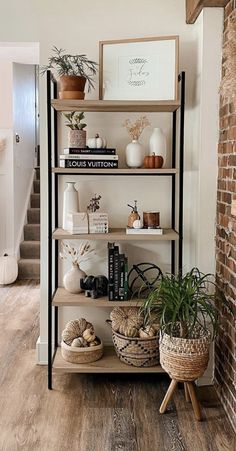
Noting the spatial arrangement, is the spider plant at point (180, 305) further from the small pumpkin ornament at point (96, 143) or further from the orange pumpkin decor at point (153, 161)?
the small pumpkin ornament at point (96, 143)

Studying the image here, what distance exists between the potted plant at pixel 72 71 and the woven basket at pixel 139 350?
135 centimetres

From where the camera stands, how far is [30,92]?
6.77 m

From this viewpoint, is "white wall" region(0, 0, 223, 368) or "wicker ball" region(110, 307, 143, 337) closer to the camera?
"wicker ball" region(110, 307, 143, 337)

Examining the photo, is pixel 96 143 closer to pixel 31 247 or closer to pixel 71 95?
pixel 71 95

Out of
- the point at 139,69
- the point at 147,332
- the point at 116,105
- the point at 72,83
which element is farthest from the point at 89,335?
the point at 139,69

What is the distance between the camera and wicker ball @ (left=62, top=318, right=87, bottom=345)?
306cm

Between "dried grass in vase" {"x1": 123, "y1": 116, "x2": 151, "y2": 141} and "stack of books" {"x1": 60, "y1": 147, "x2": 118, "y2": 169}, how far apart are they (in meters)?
0.22

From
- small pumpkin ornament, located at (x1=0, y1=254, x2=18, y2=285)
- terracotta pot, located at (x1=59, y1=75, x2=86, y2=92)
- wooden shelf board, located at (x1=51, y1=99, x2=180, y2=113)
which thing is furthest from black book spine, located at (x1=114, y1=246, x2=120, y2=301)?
small pumpkin ornament, located at (x1=0, y1=254, x2=18, y2=285)

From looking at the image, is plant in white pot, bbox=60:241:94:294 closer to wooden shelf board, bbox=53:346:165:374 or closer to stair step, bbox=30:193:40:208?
wooden shelf board, bbox=53:346:165:374

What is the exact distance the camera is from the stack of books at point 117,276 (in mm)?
2957

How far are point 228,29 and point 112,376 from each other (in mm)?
2015

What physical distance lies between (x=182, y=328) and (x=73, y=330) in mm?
734

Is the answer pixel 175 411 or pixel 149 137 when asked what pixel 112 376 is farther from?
pixel 149 137

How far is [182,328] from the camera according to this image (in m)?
2.63
